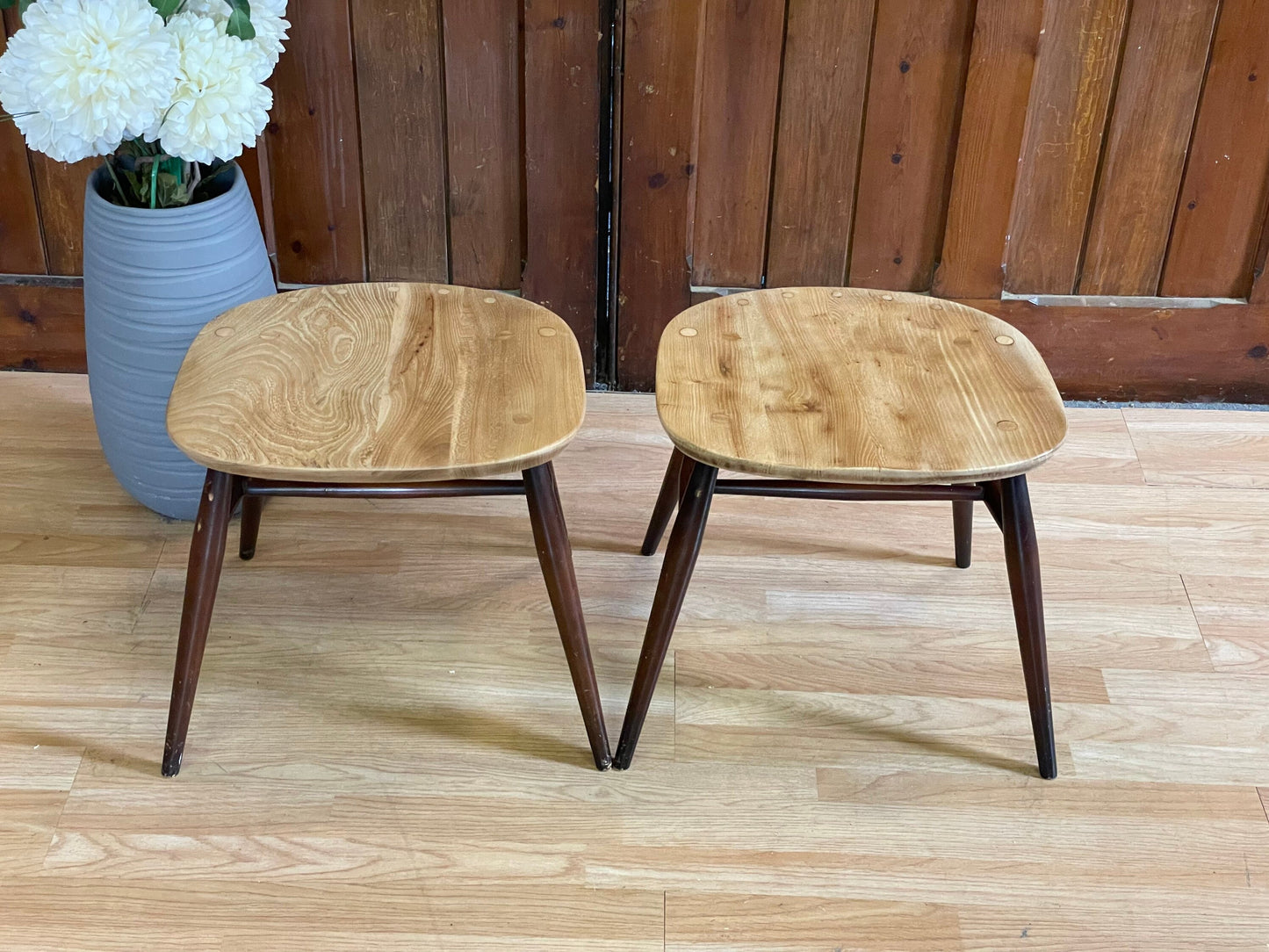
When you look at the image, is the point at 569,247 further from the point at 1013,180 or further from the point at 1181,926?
the point at 1181,926

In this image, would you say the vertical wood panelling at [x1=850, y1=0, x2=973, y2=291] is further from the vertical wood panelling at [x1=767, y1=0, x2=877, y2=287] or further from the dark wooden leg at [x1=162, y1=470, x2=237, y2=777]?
the dark wooden leg at [x1=162, y1=470, x2=237, y2=777]

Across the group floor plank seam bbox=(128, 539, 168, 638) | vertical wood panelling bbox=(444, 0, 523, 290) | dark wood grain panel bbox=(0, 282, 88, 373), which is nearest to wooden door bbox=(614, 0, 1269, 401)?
vertical wood panelling bbox=(444, 0, 523, 290)

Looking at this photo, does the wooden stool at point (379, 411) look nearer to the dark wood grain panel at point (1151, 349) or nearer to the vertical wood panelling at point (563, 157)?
the vertical wood panelling at point (563, 157)

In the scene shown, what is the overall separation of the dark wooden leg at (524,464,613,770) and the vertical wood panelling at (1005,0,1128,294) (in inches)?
38.1

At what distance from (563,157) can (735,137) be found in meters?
0.25

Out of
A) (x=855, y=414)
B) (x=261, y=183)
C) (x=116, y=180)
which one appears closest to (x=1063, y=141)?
(x=855, y=414)

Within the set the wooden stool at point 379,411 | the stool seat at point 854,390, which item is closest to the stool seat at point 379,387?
the wooden stool at point 379,411

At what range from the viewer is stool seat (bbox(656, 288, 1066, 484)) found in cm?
111

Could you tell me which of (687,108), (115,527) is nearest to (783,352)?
(687,108)

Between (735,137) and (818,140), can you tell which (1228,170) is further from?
(735,137)

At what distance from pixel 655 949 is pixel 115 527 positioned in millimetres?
954

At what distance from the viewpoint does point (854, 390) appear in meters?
1.22

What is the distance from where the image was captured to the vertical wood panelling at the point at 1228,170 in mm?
1684

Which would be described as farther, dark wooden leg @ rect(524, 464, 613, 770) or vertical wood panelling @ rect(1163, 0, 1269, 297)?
vertical wood panelling @ rect(1163, 0, 1269, 297)
